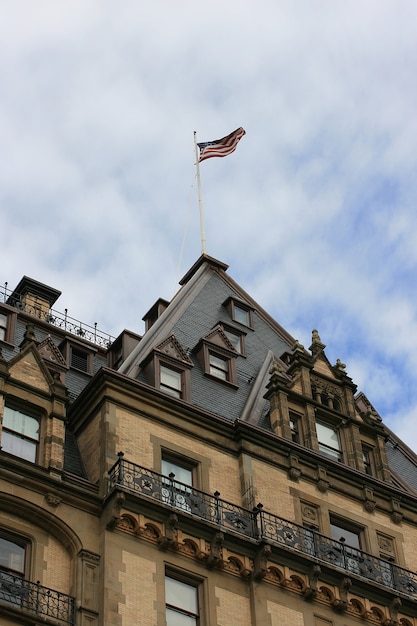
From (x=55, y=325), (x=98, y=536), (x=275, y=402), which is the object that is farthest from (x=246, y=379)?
(x=98, y=536)

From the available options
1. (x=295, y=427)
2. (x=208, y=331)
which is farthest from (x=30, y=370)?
(x=208, y=331)

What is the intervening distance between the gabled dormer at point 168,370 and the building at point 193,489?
0.23 feet

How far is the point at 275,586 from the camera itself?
4197 cm

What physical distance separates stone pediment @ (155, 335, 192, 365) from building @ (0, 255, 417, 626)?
8 cm

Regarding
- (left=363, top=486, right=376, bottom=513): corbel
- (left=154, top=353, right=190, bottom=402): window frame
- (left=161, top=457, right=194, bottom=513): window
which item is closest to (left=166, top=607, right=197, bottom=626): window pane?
(left=161, top=457, right=194, bottom=513): window

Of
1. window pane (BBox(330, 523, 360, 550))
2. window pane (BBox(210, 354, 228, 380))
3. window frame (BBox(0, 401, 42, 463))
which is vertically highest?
window pane (BBox(210, 354, 228, 380))

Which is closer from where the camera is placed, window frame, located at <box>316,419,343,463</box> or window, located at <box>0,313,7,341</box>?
window frame, located at <box>316,419,343,463</box>

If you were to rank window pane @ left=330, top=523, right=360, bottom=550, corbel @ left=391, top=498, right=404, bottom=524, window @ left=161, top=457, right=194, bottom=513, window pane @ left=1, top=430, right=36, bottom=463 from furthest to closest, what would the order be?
corbel @ left=391, top=498, right=404, bottom=524 → window pane @ left=330, top=523, right=360, bottom=550 → window @ left=161, top=457, right=194, bottom=513 → window pane @ left=1, top=430, right=36, bottom=463

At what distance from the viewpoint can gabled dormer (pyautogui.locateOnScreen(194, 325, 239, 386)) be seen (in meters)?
50.7

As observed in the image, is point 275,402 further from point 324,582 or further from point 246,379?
point 324,582

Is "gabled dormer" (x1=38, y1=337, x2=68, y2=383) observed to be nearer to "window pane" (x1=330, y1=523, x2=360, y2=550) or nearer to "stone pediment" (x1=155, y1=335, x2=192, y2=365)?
"stone pediment" (x1=155, y1=335, x2=192, y2=365)

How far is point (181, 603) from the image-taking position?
3997cm

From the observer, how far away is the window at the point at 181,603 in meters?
39.5

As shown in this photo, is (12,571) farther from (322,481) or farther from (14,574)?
(322,481)
